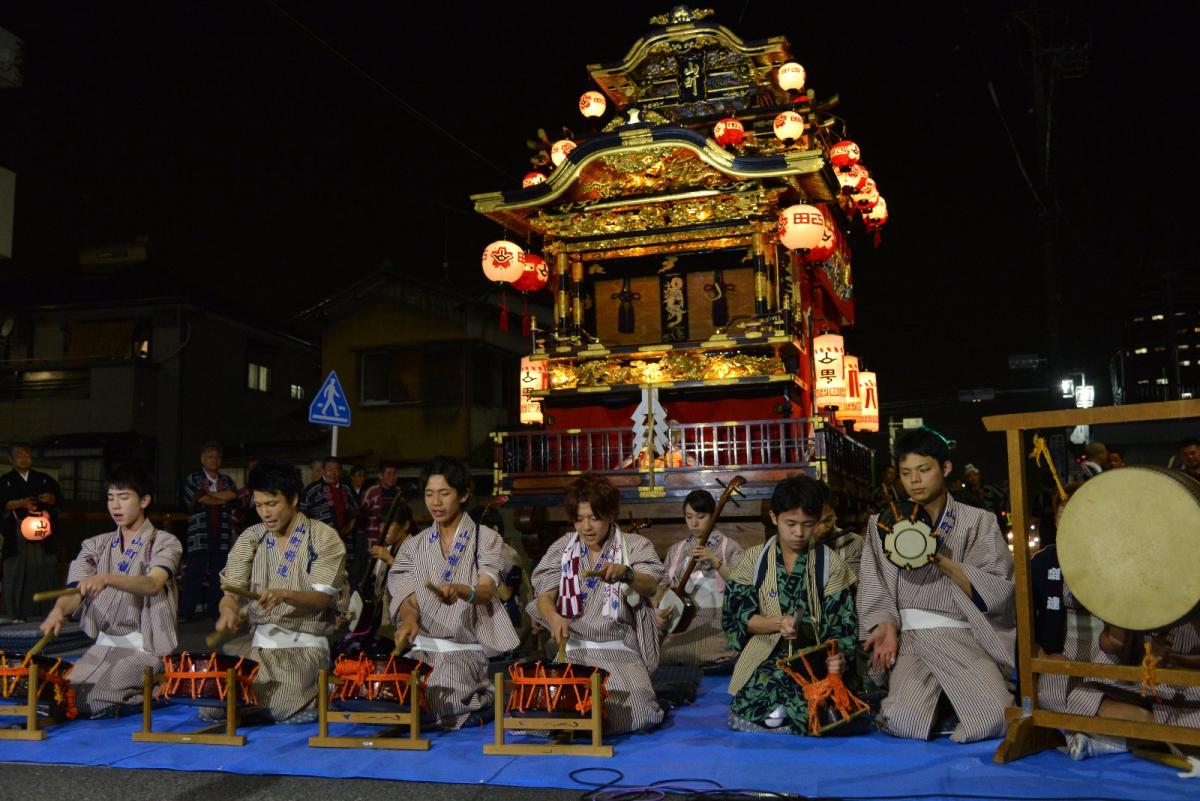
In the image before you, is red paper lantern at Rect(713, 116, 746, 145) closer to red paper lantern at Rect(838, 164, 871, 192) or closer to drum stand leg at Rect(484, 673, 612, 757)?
red paper lantern at Rect(838, 164, 871, 192)

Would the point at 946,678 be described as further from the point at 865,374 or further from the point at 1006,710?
the point at 865,374

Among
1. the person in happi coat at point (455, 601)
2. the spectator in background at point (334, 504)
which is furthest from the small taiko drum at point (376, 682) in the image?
the spectator in background at point (334, 504)

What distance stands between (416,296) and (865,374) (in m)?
10.5

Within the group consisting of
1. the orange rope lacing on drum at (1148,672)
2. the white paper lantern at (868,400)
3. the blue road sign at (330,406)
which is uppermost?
the white paper lantern at (868,400)

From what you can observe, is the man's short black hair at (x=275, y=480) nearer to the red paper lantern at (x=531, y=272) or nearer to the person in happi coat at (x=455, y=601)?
the person in happi coat at (x=455, y=601)

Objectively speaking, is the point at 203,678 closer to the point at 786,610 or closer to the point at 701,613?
the point at 786,610

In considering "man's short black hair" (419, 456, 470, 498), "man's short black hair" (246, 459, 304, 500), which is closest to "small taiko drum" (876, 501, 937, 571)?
"man's short black hair" (419, 456, 470, 498)

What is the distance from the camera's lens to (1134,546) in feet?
13.3

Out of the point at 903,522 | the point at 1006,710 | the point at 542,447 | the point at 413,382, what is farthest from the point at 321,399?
the point at 413,382

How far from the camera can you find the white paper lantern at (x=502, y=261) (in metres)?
14.2

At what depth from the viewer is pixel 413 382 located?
72.8ft

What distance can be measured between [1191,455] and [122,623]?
27.0 ft

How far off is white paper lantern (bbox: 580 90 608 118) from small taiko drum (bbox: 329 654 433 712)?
13.2 metres

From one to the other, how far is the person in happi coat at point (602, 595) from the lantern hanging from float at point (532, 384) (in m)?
9.21
